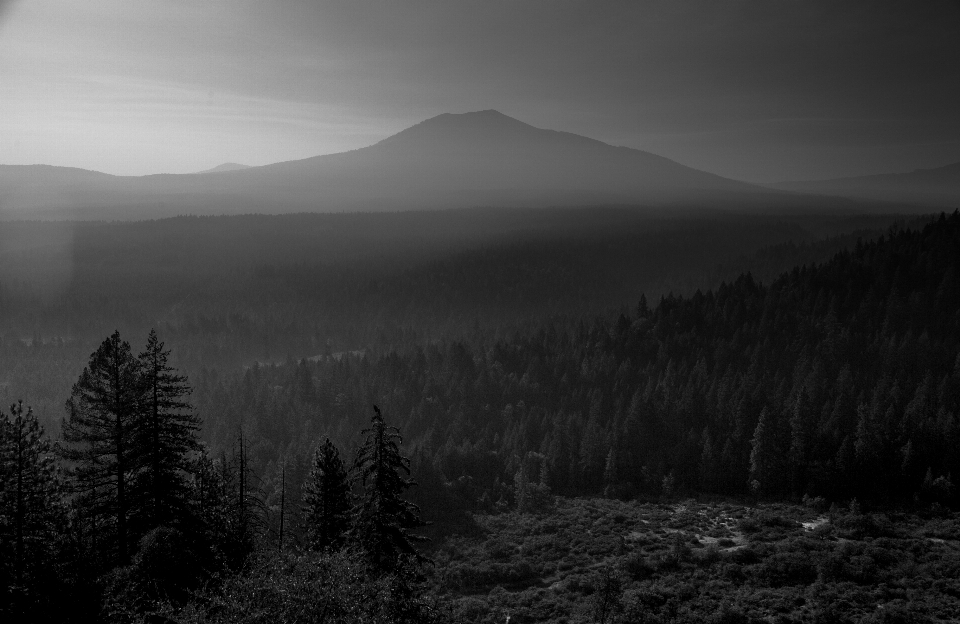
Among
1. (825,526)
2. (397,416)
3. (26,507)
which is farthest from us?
(397,416)

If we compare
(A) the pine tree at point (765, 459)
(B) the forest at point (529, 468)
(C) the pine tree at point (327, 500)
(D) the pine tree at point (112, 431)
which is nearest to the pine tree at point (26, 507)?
(B) the forest at point (529, 468)

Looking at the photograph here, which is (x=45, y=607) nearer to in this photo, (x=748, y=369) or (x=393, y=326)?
(x=748, y=369)

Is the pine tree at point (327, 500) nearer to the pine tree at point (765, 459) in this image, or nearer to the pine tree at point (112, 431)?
the pine tree at point (112, 431)

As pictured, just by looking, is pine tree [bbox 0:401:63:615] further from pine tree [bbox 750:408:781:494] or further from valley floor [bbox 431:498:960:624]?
pine tree [bbox 750:408:781:494]

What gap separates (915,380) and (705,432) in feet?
116

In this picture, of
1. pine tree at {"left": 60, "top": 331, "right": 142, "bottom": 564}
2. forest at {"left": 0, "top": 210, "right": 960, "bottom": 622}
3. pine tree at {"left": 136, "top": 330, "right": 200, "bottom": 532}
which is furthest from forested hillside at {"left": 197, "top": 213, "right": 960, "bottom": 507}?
pine tree at {"left": 60, "top": 331, "right": 142, "bottom": 564}

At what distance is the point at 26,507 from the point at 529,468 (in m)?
57.1

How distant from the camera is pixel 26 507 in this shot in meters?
20.1

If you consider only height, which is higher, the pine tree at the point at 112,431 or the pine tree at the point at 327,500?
the pine tree at the point at 112,431

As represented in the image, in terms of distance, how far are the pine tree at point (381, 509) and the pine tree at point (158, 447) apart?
22.3 ft

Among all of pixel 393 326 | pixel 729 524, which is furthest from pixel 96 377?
pixel 393 326

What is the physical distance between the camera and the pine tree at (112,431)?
65.1 ft

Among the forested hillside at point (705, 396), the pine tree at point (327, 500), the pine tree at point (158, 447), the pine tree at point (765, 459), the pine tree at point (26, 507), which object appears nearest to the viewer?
the pine tree at point (26, 507)

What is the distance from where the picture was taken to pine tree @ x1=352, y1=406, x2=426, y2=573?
23.4 m
